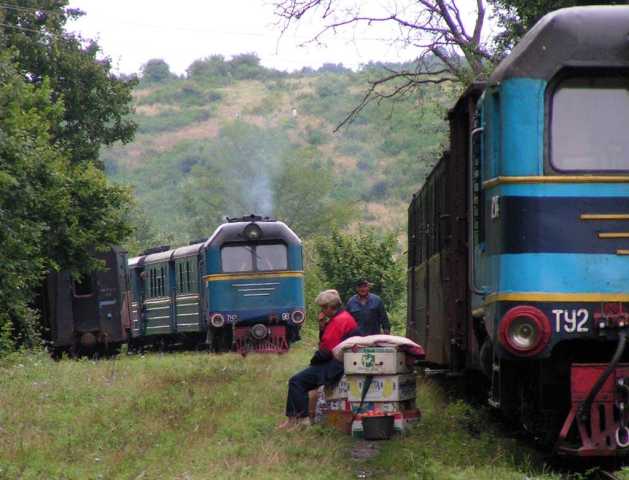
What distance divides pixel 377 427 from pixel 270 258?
616 inches

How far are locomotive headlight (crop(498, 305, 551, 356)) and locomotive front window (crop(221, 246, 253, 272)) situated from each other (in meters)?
18.5

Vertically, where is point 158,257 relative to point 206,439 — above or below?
below

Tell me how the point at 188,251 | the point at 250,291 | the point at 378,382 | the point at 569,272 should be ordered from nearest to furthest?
the point at 569,272 < the point at 378,382 < the point at 250,291 < the point at 188,251

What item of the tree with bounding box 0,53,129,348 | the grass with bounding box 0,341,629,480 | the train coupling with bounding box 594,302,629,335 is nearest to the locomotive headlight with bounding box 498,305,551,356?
the train coupling with bounding box 594,302,629,335

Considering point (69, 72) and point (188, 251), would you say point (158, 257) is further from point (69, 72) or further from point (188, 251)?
point (69, 72)

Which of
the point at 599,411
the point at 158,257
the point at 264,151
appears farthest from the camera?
the point at 264,151

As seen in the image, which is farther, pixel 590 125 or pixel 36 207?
pixel 36 207

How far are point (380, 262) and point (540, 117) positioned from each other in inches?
1111

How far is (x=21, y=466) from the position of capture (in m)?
10.2

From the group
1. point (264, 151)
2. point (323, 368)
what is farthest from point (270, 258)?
point (264, 151)

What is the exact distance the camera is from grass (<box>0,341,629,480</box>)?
10.1 m

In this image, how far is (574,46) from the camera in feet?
29.8

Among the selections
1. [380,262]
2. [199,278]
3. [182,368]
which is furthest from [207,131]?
[182,368]

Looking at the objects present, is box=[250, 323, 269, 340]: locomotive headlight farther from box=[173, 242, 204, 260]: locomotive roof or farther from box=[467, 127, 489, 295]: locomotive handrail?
box=[467, 127, 489, 295]: locomotive handrail
